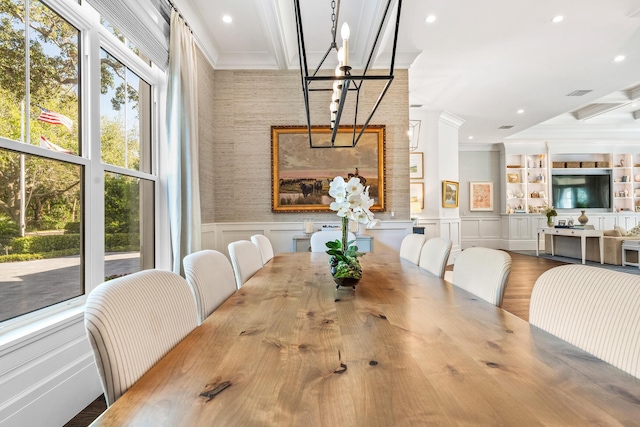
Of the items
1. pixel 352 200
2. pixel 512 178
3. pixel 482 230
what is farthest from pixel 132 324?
pixel 512 178

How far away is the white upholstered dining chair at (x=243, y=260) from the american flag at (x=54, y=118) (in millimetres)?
1181

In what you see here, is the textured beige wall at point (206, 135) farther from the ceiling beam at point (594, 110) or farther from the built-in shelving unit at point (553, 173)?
the built-in shelving unit at point (553, 173)

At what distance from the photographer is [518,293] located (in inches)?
160

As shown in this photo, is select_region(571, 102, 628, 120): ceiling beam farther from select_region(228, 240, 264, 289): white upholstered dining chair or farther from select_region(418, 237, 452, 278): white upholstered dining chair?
select_region(228, 240, 264, 289): white upholstered dining chair

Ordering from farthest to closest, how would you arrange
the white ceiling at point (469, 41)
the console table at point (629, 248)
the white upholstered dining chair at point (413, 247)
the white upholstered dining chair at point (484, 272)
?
the console table at point (629, 248) < the white ceiling at point (469, 41) < the white upholstered dining chair at point (413, 247) < the white upholstered dining chair at point (484, 272)

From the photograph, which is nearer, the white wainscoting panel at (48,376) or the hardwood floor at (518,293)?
the white wainscoting panel at (48,376)

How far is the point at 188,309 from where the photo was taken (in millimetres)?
972

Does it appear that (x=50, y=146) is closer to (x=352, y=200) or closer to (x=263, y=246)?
(x=263, y=246)

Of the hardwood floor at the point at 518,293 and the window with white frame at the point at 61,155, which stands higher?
the window with white frame at the point at 61,155

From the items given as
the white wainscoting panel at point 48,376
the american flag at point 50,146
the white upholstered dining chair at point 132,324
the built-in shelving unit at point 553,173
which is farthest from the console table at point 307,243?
the built-in shelving unit at point 553,173

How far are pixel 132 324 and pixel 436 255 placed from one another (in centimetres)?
149

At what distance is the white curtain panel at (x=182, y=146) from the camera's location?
2734 mm

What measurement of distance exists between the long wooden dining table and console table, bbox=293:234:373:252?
2628 mm

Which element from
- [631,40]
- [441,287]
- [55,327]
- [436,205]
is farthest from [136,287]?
[436,205]
